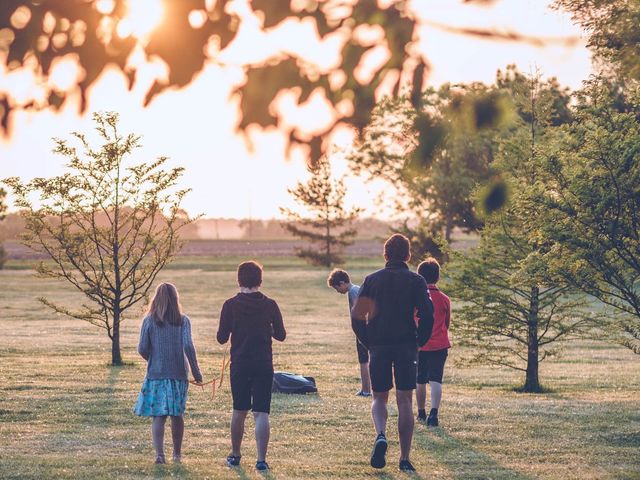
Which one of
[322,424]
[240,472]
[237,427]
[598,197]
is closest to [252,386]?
[237,427]

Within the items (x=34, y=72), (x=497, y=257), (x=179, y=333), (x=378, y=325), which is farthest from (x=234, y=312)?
(x=497, y=257)

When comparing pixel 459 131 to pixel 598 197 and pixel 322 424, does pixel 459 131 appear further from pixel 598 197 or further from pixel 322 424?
pixel 322 424

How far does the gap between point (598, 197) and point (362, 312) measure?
433 cm

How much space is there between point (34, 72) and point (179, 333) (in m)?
5.15

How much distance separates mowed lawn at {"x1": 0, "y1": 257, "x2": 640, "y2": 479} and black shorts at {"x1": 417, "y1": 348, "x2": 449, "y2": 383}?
596mm

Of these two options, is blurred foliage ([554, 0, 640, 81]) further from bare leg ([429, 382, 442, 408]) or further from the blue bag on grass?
the blue bag on grass

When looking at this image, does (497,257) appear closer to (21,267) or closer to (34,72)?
(34,72)

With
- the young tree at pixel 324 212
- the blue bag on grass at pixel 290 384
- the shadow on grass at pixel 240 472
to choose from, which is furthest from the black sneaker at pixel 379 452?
the young tree at pixel 324 212

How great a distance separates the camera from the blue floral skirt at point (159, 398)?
1054 centimetres

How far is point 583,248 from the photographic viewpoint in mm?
13461

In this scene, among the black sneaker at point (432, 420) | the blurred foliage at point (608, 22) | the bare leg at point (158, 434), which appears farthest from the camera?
the black sneaker at point (432, 420)

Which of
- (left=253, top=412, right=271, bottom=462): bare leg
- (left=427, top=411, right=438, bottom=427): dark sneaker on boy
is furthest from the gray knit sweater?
(left=427, top=411, right=438, bottom=427): dark sneaker on boy

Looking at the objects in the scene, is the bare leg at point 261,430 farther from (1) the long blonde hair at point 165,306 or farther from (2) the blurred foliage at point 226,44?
(2) the blurred foliage at point 226,44

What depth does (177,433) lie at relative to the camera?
10969mm
